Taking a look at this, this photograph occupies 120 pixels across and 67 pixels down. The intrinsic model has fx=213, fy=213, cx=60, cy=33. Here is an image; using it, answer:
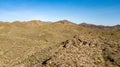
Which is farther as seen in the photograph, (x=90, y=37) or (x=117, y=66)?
(x=90, y=37)

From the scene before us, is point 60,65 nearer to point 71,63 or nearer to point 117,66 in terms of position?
point 71,63

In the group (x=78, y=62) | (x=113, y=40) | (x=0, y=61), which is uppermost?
(x=113, y=40)

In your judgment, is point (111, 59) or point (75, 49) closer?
point (111, 59)

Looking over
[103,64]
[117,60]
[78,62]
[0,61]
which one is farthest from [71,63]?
[0,61]

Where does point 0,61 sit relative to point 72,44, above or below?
below

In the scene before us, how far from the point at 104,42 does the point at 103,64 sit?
5.44m

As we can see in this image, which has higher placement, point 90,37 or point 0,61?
point 90,37

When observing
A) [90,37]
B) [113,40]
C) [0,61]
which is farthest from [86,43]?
[0,61]

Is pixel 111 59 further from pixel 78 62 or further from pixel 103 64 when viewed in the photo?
pixel 78 62

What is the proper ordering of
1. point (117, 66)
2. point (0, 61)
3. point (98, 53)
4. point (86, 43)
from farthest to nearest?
point (0, 61), point (86, 43), point (98, 53), point (117, 66)

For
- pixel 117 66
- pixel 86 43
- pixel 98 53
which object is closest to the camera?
pixel 117 66

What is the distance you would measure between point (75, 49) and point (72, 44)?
81.5 inches

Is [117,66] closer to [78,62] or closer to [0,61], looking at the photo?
[78,62]

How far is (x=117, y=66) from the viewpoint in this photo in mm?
22234
